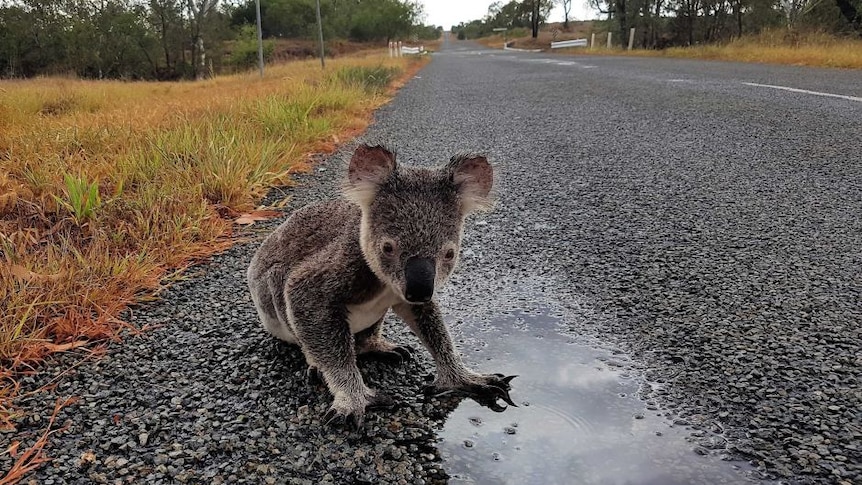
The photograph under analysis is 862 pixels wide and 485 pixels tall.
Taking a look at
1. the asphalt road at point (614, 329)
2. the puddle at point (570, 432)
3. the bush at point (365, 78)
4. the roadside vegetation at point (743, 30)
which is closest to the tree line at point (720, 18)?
the roadside vegetation at point (743, 30)

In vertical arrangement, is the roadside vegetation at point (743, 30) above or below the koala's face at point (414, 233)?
above

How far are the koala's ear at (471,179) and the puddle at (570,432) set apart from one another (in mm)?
604

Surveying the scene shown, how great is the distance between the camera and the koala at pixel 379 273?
6.41ft

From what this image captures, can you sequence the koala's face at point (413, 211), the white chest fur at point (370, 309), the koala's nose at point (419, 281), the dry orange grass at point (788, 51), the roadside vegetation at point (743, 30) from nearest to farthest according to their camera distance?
1. the koala's nose at point (419, 281)
2. the koala's face at point (413, 211)
3. the white chest fur at point (370, 309)
4. the dry orange grass at point (788, 51)
5. the roadside vegetation at point (743, 30)

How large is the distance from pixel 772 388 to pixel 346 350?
4.52 feet

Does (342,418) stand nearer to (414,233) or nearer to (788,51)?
(414,233)

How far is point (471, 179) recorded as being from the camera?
2.24 meters

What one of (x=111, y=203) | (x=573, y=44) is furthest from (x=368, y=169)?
(x=573, y=44)

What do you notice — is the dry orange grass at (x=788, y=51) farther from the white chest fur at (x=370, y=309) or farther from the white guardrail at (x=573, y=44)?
the white chest fur at (x=370, y=309)

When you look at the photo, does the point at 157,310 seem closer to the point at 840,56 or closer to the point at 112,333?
the point at 112,333

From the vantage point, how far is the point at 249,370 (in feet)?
7.17

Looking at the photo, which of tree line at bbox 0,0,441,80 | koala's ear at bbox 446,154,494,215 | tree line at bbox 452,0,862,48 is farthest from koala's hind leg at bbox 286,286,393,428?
tree line at bbox 452,0,862,48

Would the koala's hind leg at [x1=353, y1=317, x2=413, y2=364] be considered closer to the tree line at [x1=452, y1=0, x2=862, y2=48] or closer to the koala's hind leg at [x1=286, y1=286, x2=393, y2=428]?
the koala's hind leg at [x1=286, y1=286, x2=393, y2=428]

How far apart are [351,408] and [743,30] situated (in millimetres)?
31996
